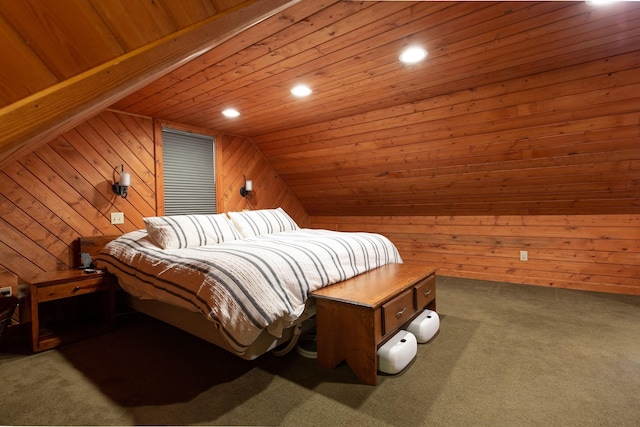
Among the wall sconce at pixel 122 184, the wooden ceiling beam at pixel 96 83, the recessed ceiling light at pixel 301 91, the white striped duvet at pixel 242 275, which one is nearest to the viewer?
the wooden ceiling beam at pixel 96 83

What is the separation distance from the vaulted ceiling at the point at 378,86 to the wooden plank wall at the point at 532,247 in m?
0.19

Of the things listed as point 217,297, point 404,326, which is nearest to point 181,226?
point 217,297

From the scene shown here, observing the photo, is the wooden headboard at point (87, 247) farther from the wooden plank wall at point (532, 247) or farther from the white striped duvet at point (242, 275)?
the wooden plank wall at point (532, 247)

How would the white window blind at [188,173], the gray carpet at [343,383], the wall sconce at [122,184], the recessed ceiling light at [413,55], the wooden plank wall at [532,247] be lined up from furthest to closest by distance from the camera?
the white window blind at [188,173], the wooden plank wall at [532,247], the wall sconce at [122,184], the recessed ceiling light at [413,55], the gray carpet at [343,383]

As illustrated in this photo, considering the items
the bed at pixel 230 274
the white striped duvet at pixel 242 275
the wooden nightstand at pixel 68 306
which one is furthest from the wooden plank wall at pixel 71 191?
the white striped duvet at pixel 242 275

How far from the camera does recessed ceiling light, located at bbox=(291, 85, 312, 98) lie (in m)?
2.72

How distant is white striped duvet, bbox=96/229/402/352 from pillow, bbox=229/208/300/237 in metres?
0.78

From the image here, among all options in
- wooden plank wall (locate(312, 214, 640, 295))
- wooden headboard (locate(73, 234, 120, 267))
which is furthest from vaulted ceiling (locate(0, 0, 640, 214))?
wooden headboard (locate(73, 234, 120, 267))

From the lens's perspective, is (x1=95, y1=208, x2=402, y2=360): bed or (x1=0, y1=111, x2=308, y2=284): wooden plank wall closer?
(x1=95, y1=208, x2=402, y2=360): bed

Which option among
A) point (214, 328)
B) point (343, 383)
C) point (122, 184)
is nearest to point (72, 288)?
point (122, 184)

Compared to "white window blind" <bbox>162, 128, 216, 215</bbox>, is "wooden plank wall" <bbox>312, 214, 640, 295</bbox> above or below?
below

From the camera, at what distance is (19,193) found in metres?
2.61

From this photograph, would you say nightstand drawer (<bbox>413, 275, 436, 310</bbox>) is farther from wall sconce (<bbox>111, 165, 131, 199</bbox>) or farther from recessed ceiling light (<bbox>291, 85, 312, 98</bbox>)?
wall sconce (<bbox>111, 165, 131, 199</bbox>)

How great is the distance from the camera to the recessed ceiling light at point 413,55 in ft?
6.91
